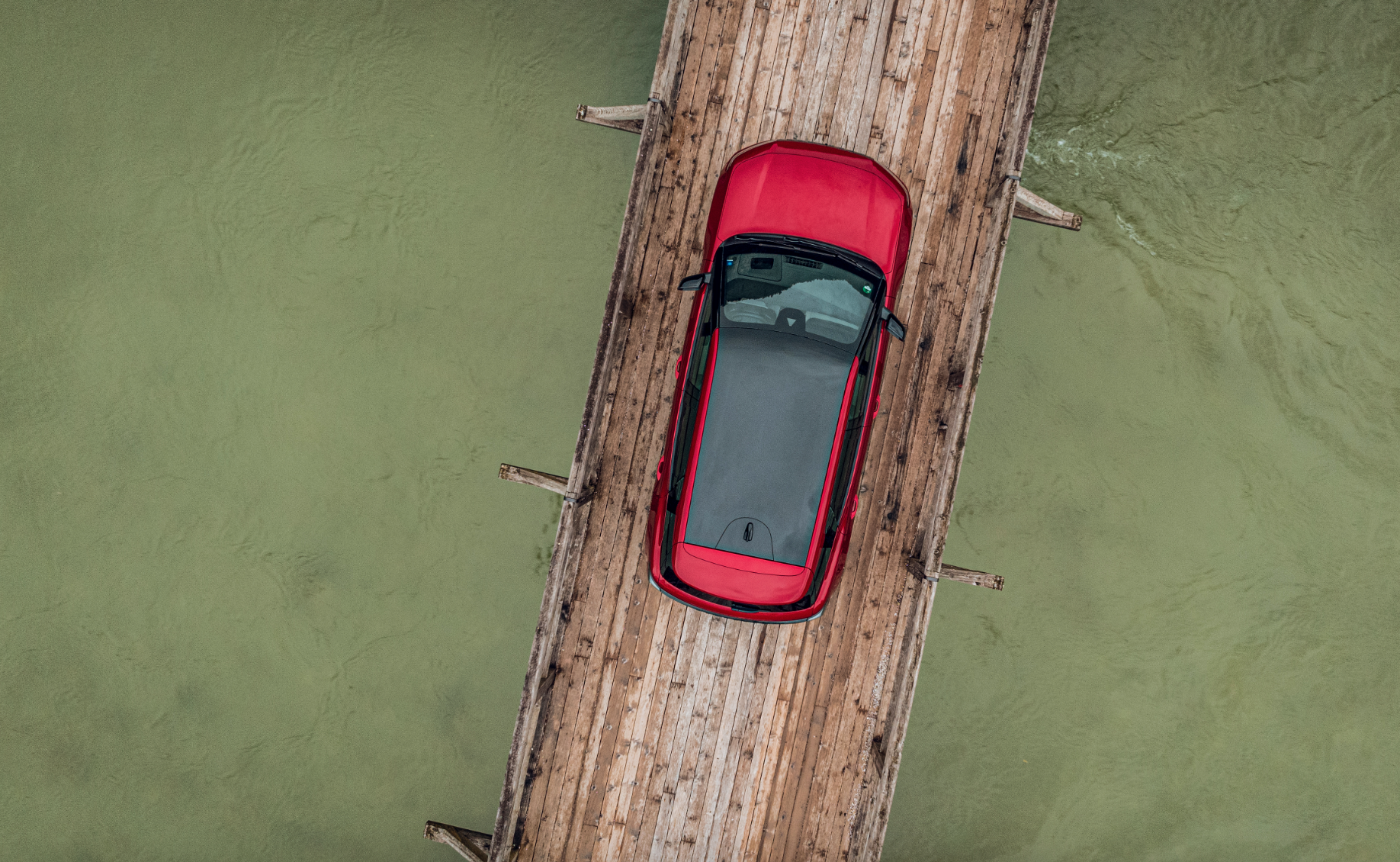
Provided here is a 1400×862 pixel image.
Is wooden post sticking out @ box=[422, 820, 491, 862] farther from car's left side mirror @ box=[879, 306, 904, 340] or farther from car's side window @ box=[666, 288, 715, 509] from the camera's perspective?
car's left side mirror @ box=[879, 306, 904, 340]

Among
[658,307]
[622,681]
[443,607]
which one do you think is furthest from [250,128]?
[622,681]

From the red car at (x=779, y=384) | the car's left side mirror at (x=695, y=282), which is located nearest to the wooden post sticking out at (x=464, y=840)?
the red car at (x=779, y=384)

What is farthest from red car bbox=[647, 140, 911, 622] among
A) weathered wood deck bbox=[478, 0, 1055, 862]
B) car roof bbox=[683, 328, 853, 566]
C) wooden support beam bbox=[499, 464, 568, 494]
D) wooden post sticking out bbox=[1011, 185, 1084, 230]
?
wooden post sticking out bbox=[1011, 185, 1084, 230]

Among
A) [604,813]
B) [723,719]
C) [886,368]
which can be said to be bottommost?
[604,813]

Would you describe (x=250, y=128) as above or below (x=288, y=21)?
below

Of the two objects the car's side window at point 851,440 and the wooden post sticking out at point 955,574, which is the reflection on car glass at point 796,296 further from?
the wooden post sticking out at point 955,574

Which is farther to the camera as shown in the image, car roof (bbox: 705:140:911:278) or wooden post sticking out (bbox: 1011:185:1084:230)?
wooden post sticking out (bbox: 1011:185:1084:230)

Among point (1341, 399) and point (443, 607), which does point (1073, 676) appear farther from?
point (443, 607)
